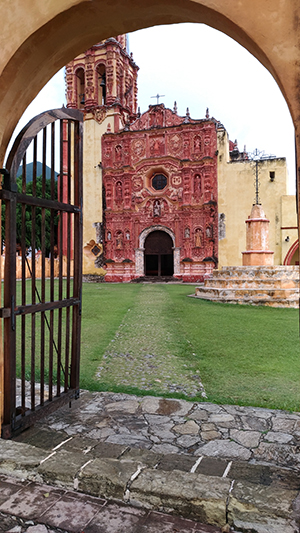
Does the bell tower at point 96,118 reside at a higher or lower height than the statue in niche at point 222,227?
higher

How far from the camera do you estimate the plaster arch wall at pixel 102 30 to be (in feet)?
6.44

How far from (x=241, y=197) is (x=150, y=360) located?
18718 millimetres

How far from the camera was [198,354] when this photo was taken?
17.7ft

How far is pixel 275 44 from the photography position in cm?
198

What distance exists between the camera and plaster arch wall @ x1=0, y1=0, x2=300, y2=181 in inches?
77.3

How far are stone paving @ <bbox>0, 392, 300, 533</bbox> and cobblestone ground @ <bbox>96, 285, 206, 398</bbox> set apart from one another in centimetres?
66

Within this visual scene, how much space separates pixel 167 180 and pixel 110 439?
22.1 metres

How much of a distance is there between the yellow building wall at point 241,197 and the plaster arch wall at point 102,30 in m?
19.9

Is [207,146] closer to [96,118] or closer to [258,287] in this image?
[96,118]

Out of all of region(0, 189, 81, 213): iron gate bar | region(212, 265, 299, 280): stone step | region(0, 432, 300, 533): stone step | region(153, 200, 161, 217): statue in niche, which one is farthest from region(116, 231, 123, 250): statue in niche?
region(0, 432, 300, 533): stone step

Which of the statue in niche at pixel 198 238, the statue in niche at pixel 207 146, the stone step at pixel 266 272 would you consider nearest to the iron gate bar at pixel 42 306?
the stone step at pixel 266 272

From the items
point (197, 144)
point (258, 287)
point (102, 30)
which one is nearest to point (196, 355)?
point (102, 30)

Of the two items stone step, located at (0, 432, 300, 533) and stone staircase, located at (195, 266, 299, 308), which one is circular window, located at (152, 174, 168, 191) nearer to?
stone staircase, located at (195, 266, 299, 308)

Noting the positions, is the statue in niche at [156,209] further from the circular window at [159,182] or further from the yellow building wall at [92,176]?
the yellow building wall at [92,176]
